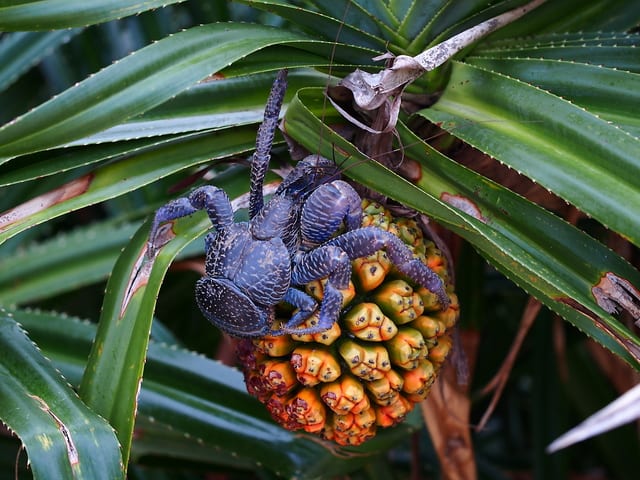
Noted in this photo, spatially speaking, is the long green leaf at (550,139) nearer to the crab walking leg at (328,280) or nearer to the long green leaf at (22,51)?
the crab walking leg at (328,280)

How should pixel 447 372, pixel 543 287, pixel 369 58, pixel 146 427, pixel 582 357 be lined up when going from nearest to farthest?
pixel 543 287, pixel 369 58, pixel 447 372, pixel 146 427, pixel 582 357

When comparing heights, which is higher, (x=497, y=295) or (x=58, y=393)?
(x=497, y=295)

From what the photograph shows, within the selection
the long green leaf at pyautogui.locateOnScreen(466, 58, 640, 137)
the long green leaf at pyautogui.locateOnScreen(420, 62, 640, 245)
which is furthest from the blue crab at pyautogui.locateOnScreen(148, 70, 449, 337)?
the long green leaf at pyautogui.locateOnScreen(466, 58, 640, 137)

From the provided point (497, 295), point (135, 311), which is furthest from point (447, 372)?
point (497, 295)

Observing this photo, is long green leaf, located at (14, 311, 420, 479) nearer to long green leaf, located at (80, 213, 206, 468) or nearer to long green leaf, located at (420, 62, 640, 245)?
long green leaf, located at (80, 213, 206, 468)

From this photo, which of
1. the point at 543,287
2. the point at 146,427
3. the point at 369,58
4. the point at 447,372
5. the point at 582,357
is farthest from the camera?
the point at 582,357

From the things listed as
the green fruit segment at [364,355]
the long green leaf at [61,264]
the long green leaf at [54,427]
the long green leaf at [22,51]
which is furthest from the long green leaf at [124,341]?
the long green leaf at [22,51]

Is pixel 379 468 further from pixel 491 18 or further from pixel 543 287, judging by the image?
pixel 491 18
